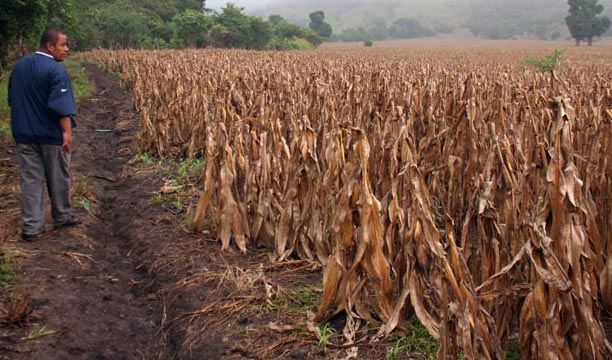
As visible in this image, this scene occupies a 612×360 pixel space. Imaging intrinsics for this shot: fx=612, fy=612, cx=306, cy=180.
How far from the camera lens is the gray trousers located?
19.4ft

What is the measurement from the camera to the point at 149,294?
523 cm

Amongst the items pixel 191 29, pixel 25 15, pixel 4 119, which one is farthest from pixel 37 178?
pixel 191 29

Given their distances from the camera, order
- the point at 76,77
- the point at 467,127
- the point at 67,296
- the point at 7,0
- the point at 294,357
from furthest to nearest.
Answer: the point at 76,77
the point at 7,0
the point at 467,127
the point at 67,296
the point at 294,357

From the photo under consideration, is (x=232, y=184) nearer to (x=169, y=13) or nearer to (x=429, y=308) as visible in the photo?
(x=429, y=308)

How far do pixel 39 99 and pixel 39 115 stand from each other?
0.15 m

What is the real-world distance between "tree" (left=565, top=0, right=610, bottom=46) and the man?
8157 cm

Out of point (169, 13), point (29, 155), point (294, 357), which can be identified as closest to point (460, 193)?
point (294, 357)

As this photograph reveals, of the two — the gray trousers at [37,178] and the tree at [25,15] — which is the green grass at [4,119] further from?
the gray trousers at [37,178]

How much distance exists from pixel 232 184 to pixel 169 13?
53999 millimetres

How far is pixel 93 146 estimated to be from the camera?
1065 centimetres

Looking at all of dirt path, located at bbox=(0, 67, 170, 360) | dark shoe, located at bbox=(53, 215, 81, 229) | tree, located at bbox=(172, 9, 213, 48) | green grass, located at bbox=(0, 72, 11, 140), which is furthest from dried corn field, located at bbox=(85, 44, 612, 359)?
tree, located at bbox=(172, 9, 213, 48)

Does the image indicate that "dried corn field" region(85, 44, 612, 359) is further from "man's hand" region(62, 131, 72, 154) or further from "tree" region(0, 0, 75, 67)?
"tree" region(0, 0, 75, 67)

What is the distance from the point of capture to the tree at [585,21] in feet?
250

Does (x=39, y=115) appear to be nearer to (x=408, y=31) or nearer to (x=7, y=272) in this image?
(x=7, y=272)
